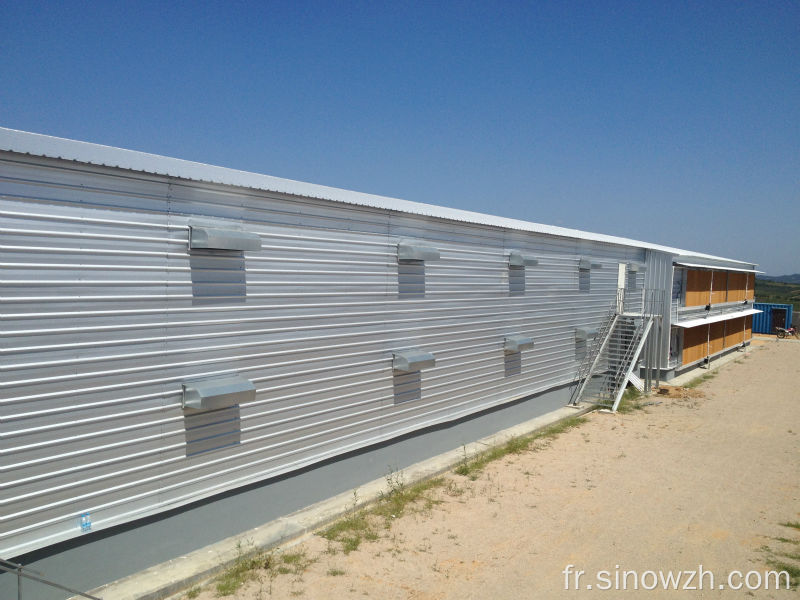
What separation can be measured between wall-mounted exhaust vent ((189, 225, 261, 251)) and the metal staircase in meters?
10.8

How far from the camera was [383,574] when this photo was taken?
6121mm

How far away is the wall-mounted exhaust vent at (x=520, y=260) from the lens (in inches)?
456

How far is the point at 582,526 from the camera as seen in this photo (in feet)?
24.4

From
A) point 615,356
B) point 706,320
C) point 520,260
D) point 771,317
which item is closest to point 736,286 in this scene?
point 706,320

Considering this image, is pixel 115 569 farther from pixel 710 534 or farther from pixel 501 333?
pixel 501 333

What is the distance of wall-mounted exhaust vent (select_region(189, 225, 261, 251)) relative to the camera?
6.07m

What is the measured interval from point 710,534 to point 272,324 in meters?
6.24

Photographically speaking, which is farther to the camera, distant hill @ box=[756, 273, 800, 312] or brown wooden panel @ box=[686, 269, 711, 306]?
distant hill @ box=[756, 273, 800, 312]

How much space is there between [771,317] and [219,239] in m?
39.1

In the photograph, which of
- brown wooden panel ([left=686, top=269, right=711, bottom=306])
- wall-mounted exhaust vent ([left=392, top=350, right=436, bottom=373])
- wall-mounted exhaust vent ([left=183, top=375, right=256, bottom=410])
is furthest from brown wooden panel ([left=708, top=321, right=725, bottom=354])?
wall-mounted exhaust vent ([left=183, top=375, right=256, bottom=410])

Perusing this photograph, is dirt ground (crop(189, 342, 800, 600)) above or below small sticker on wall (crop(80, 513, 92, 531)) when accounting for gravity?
below

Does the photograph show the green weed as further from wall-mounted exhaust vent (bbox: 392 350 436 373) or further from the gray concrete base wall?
wall-mounted exhaust vent (bbox: 392 350 436 373)

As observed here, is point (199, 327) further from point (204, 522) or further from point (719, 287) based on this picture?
point (719, 287)

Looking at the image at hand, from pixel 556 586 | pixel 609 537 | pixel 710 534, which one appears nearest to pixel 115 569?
pixel 556 586
